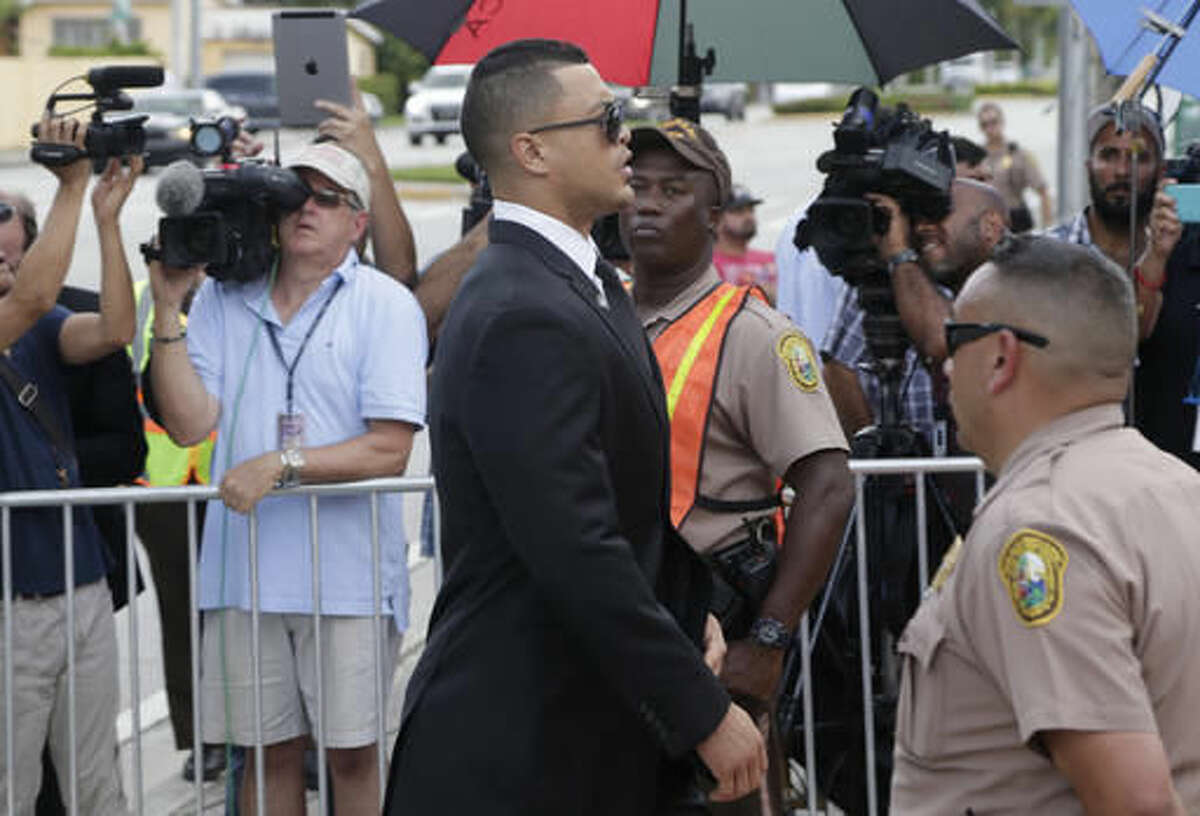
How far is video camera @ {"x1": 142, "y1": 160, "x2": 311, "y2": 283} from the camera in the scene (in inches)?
208

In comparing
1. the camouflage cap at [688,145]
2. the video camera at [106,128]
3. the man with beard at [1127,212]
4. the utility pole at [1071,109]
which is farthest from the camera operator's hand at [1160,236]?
the utility pole at [1071,109]

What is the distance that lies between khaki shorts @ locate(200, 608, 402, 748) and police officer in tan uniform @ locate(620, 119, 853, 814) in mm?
1233

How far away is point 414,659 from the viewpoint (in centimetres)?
796

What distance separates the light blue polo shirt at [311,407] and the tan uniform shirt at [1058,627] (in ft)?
8.63

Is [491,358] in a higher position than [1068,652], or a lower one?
higher

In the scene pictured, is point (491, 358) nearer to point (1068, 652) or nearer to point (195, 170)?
point (1068, 652)

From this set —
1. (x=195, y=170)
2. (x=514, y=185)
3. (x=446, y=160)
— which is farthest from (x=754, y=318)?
(x=446, y=160)

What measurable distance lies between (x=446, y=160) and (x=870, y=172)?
36.8 metres

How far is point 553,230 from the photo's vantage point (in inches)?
137

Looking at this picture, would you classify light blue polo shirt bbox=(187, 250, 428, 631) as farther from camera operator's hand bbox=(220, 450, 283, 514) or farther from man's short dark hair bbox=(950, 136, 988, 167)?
man's short dark hair bbox=(950, 136, 988, 167)

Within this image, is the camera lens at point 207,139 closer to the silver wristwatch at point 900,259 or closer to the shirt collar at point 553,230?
the silver wristwatch at point 900,259

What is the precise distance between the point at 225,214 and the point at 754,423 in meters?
1.69

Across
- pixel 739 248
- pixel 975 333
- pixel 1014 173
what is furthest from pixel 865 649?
pixel 1014 173

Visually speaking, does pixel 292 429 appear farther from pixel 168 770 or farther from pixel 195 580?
pixel 168 770
